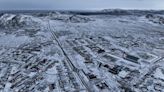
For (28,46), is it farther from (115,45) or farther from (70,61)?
(115,45)

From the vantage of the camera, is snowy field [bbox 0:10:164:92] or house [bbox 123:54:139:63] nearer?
snowy field [bbox 0:10:164:92]

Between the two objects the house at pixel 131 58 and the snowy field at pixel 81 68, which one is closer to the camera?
the snowy field at pixel 81 68

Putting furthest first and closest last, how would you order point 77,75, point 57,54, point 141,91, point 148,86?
point 57,54 → point 77,75 → point 148,86 → point 141,91

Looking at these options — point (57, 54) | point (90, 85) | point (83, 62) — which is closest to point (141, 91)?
point (90, 85)

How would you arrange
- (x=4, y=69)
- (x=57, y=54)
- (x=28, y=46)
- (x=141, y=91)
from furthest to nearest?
(x=28, y=46), (x=57, y=54), (x=4, y=69), (x=141, y=91)

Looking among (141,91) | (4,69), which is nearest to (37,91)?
(4,69)

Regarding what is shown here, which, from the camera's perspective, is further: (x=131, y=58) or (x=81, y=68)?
(x=131, y=58)

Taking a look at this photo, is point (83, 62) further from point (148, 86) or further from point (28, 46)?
point (28, 46)

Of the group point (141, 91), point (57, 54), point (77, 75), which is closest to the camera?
point (141, 91)

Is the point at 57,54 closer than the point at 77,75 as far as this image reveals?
No
